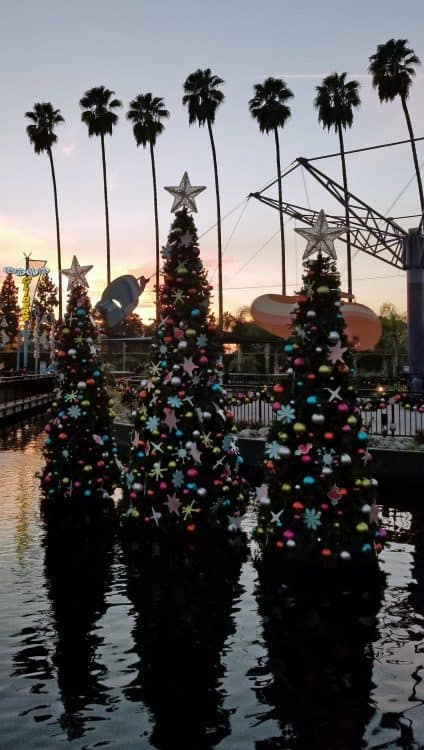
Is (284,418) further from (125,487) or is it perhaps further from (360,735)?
(360,735)

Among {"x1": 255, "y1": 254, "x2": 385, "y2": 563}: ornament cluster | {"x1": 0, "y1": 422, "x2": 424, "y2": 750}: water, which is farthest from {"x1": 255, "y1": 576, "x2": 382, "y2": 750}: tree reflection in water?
{"x1": 255, "y1": 254, "x2": 385, "y2": 563}: ornament cluster

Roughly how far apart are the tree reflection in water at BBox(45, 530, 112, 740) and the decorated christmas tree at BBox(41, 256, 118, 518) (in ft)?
5.97

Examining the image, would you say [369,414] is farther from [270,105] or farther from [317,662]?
[270,105]

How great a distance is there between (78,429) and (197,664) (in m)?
7.90

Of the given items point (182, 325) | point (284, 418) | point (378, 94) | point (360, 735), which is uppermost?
point (378, 94)

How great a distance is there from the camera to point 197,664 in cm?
652

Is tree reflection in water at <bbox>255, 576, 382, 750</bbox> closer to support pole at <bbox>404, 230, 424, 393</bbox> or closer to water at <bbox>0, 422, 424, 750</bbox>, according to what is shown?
water at <bbox>0, 422, 424, 750</bbox>

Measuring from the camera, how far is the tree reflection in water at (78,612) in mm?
5816

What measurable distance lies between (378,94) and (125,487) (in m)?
41.1

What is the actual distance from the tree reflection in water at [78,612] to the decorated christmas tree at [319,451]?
2.20 m

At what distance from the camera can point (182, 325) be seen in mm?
11547

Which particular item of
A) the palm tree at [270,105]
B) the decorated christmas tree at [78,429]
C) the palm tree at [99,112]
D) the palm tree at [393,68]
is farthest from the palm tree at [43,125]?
the decorated christmas tree at [78,429]

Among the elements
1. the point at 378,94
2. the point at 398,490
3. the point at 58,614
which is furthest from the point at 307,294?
the point at 378,94

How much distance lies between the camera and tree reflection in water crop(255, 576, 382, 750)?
5336 mm
